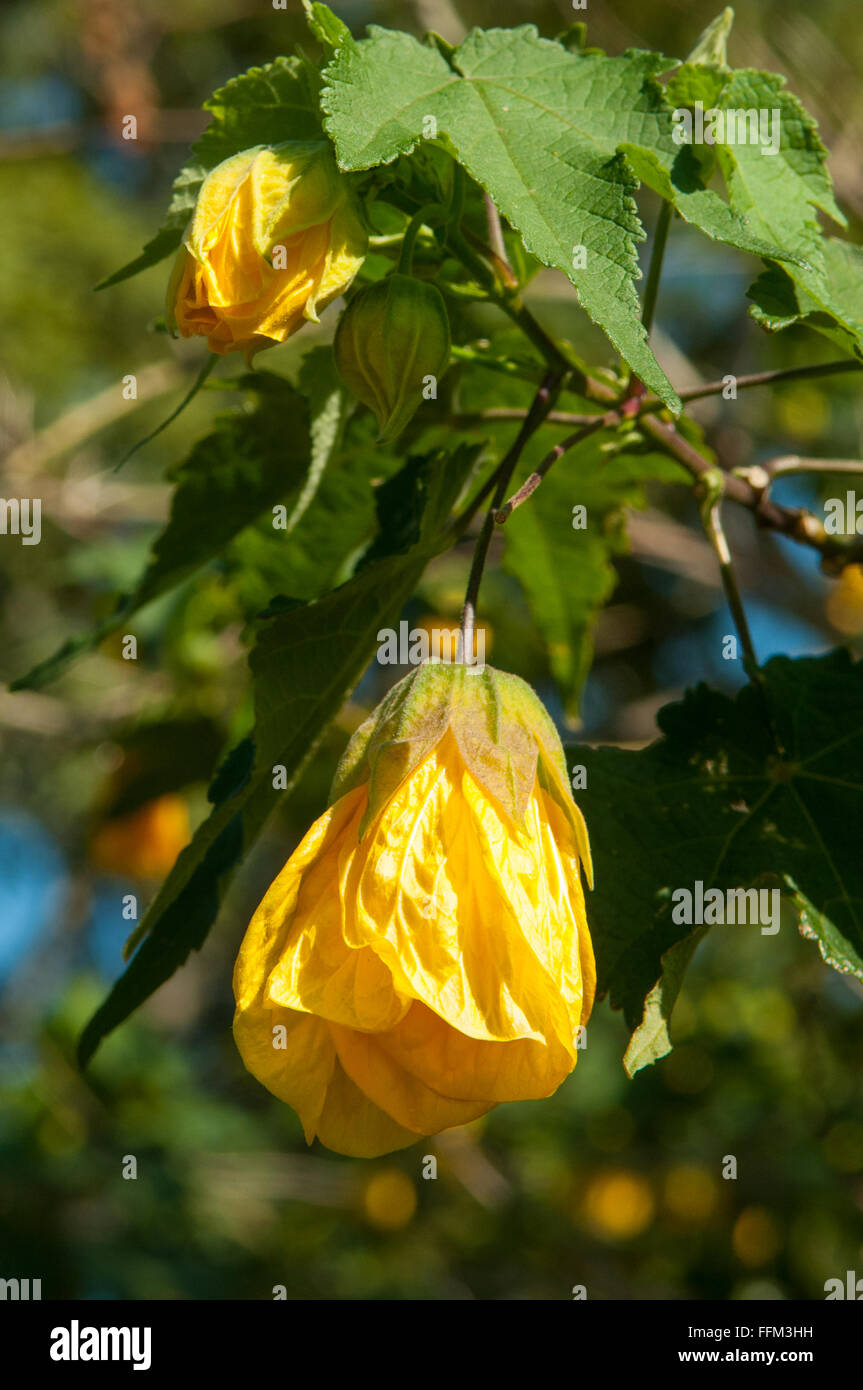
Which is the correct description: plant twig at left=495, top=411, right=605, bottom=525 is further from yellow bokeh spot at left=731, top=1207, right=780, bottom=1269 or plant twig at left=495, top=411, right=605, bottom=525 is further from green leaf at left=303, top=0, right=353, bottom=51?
yellow bokeh spot at left=731, top=1207, right=780, bottom=1269

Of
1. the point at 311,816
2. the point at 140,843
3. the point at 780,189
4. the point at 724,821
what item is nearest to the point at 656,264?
the point at 780,189

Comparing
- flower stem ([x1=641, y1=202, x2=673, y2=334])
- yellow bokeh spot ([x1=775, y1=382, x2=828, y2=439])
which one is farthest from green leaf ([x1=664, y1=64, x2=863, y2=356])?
yellow bokeh spot ([x1=775, y1=382, x2=828, y2=439])

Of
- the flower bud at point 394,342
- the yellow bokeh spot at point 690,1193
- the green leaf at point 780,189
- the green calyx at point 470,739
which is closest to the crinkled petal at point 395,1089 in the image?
the green calyx at point 470,739

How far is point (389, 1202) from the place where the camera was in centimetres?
318

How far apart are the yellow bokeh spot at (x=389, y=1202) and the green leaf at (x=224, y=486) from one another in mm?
2516

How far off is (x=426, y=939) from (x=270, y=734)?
7.6 inches

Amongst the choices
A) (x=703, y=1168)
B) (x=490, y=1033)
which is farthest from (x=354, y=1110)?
(x=703, y=1168)

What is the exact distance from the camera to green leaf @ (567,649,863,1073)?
77cm

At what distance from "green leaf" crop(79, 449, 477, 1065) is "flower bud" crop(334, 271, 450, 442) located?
0.29ft

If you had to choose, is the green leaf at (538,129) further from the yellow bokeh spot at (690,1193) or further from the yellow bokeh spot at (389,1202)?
the yellow bokeh spot at (389,1202)

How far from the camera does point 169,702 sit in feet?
5.99

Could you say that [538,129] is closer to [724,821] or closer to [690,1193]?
[724,821]

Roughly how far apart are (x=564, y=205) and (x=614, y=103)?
0.11 meters

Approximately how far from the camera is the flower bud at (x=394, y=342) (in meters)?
0.73
